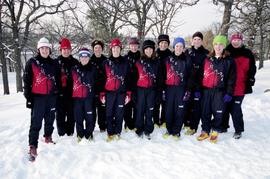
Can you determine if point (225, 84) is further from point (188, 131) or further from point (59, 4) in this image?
point (59, 4)

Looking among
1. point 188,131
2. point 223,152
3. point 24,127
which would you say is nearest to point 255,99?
point 188,131

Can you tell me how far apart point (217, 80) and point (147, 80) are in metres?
1.35

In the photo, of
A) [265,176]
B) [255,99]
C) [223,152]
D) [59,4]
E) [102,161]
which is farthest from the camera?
[59,4]

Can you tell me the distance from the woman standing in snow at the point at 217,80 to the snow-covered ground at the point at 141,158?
620 mm

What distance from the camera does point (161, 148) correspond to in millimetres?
5309

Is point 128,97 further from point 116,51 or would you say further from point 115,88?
point 116,51

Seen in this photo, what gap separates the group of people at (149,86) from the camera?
5500 millimetres

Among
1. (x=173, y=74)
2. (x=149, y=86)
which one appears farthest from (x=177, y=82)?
(x=149, y=86)

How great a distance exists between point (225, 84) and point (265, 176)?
1907 mm

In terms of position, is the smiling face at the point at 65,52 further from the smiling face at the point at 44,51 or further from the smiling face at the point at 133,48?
the smiling face at the point at 133,48

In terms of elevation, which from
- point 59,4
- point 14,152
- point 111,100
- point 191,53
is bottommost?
point 14,152

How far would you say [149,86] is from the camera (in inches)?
224

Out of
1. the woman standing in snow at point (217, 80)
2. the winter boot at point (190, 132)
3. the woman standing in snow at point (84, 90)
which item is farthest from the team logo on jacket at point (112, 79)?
the winter boot at point (190, 132)

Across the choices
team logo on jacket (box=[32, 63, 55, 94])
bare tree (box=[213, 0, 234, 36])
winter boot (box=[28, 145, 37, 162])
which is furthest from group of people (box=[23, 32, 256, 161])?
bare tree (box=[213, 0, 234, 36])
